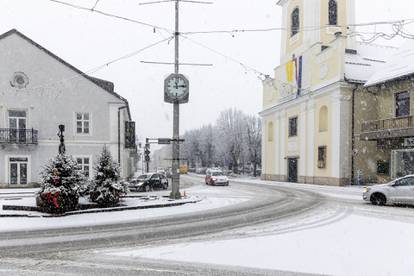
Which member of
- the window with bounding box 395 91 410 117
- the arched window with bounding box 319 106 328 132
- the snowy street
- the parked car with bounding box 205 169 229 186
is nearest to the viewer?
the snowy street

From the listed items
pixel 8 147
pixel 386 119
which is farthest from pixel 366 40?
pixel 8 147

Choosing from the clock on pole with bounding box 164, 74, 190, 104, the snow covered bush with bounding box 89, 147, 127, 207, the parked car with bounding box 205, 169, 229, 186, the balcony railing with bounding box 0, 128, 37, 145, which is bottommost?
the parked car with bounding box 205, 169, 229, 186

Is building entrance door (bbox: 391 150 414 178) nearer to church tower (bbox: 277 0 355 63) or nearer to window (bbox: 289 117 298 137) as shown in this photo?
window (bbox: 289 117 298 137)

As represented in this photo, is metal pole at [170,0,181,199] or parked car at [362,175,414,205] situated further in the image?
metal pole at [170,0,181,199]

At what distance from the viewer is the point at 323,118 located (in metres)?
33.2

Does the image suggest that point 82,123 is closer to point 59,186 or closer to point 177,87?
point 177,87

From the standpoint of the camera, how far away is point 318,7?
35438 millimetres

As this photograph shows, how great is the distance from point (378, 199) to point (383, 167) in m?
15.5

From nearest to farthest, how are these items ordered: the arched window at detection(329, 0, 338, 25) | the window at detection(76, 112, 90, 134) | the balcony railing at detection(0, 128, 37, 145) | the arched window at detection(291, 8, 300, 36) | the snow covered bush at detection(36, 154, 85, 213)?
1. the snow covered bush at detection(36, 154, 85, 213)
2. the balcony railing at detection(0, 128, 37, 145)
3. the window at detection(76, 112, 90, 134)
4. the arched window at detection(329, 0, 338, 25)
5. the arched window at detection(291, 8, 300, 36)

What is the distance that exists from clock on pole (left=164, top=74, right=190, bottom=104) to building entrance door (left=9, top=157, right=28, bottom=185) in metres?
15.5

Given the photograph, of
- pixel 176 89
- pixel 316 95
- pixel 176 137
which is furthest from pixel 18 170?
pixel 316 95

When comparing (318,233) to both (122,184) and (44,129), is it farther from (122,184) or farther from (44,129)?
(44,129)

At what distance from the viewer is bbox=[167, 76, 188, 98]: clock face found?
55.6 ft

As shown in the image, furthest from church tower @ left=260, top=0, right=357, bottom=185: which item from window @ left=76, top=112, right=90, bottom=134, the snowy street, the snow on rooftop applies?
the snowy street
